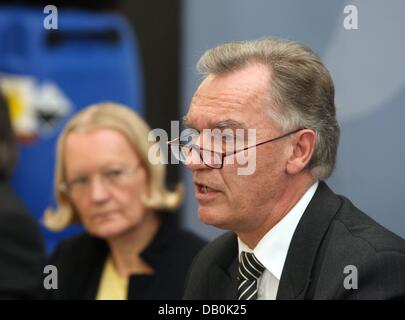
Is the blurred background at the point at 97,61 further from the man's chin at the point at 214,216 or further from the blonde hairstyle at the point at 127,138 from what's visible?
the man's chin at the point at 214,216

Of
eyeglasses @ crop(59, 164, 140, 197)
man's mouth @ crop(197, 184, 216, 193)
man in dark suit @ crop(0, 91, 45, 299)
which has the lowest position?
man in dark suit @ crop(0, 91, 45, 299)

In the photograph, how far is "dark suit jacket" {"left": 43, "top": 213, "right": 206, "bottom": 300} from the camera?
2.71 meters

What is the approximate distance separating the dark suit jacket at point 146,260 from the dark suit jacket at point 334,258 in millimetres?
519

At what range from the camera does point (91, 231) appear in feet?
9.62

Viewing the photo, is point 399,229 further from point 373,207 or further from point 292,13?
point 292,13

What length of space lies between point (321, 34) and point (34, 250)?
55.5 inches

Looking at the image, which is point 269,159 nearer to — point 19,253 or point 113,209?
point 113,209

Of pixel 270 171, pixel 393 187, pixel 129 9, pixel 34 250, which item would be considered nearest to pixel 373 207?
pixel 393 187

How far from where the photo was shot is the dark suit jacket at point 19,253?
3.00 m

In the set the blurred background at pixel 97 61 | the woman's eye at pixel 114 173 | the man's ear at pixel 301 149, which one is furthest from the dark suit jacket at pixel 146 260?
the man's ear at pixel 301 149

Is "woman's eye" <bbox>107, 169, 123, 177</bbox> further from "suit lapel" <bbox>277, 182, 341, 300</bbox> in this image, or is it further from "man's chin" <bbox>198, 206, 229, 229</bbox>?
"suit lapel" <bbox>277, 182, 341, 300</bbox>

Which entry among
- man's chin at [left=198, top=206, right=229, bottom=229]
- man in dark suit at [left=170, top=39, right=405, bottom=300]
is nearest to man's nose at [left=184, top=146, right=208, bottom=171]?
man in dark suit at [left=170, top=39, right=405, bottom=300]

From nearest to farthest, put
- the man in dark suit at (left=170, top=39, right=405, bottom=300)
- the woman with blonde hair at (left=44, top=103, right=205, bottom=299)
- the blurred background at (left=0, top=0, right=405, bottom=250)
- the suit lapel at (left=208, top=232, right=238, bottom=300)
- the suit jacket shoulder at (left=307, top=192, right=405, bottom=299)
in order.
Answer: the suit jacket shoulder at (left=307, top=192, right=405, bottom=299) → the man in dark suit at (left=170, top=39, right=405, bottom=300) → the suit lapel at (left=208, top=232, right=238, bottom=300) → the woman with blonde hair at (left=44, top=103, right=205, bottom=299) → the blurred background at (left=0, top=0, right=405, bottom=250)

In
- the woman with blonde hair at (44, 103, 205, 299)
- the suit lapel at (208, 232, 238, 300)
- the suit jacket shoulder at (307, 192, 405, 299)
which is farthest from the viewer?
the woman with blonde hair at (44, 103, 205, 299)
